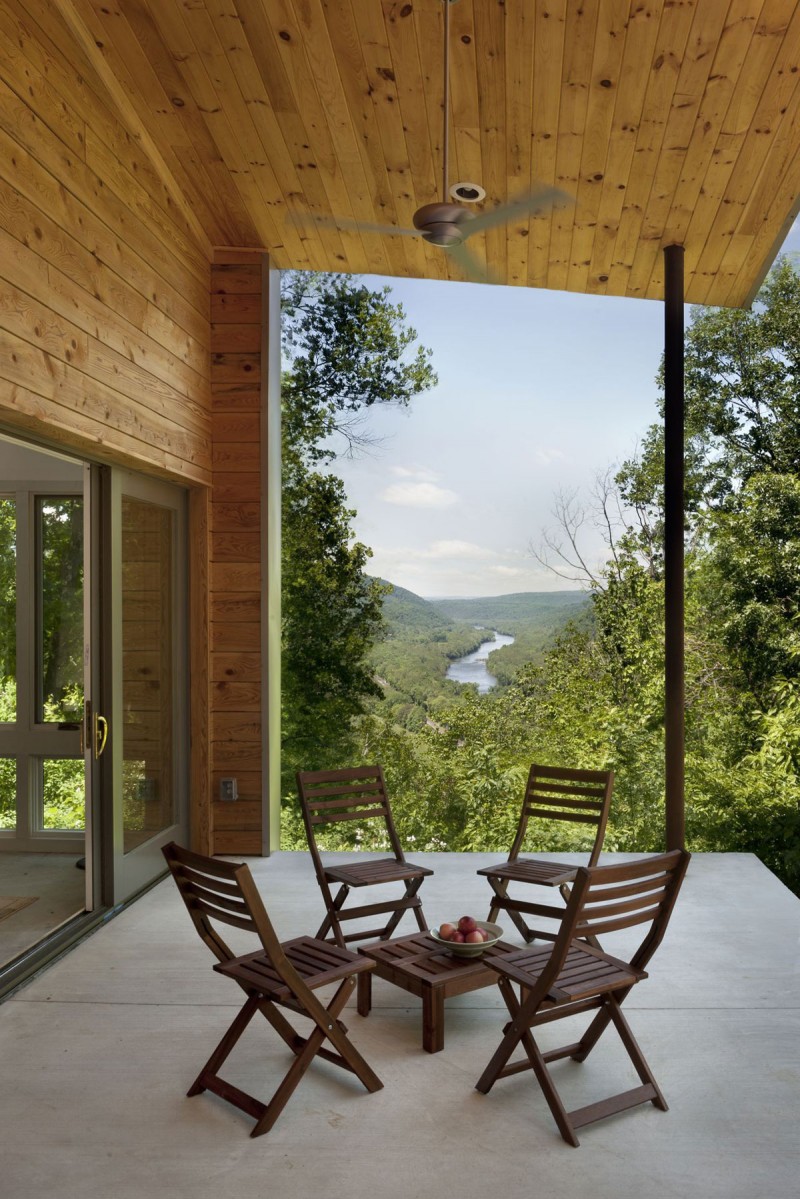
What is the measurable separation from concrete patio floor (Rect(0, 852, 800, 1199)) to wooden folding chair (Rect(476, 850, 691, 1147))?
63 mm

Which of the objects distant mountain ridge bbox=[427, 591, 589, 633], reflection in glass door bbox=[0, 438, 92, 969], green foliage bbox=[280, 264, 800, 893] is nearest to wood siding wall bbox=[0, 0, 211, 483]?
reflection in glass door bbox=[0, 438, 92, 969]

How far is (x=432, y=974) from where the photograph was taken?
3047 mm

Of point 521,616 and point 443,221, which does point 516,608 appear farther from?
point 443,221

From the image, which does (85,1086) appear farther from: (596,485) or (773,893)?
(596,485)

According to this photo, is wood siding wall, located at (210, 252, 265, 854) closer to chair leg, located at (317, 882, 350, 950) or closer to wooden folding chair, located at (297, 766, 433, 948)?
wooden folding chair, located at (297, 766, 433, 948)

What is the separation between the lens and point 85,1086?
2881mm

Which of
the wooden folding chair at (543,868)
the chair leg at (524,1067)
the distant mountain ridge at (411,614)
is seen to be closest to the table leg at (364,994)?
the chair leg at (524,1067)

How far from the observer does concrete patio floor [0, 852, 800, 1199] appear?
7.88 feet

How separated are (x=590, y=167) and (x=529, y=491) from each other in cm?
384

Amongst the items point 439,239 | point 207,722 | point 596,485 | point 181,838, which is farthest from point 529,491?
point 439,239

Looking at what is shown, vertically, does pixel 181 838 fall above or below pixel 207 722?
below

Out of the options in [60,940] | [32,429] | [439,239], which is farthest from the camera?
[60,940]

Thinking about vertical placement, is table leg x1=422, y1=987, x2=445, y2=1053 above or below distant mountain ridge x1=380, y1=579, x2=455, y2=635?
below

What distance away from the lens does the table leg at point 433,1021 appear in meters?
3.03
